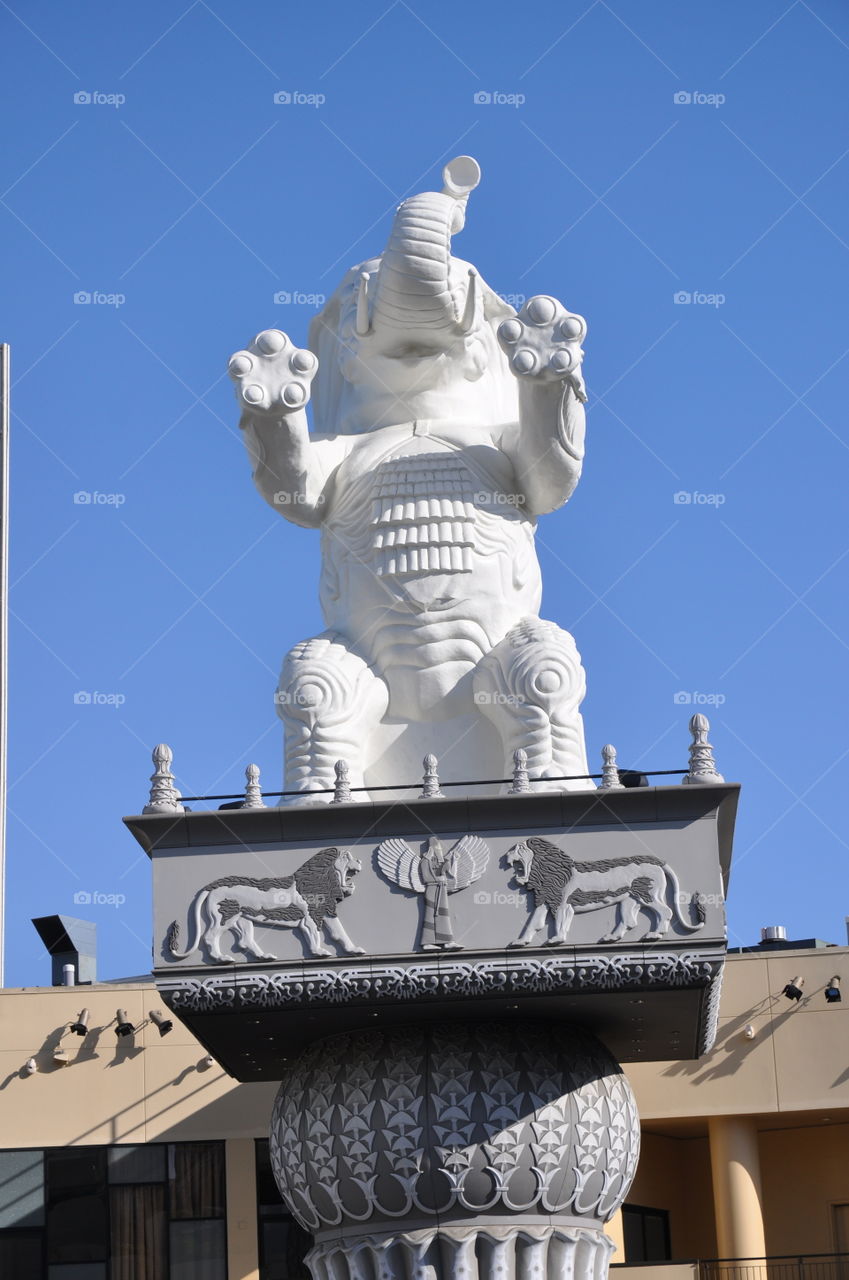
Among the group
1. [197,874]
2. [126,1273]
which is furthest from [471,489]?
[126,1273]

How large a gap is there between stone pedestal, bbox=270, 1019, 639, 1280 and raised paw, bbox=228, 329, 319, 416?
423 cm

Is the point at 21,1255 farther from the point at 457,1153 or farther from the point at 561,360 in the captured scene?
the point at 561,360

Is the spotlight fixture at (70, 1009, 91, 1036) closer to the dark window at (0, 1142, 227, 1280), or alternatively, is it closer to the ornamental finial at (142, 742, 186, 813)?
the dark window at (0, 1142, 227, 1280)

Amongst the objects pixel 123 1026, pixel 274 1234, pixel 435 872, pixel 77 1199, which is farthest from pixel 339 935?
pixel 77 1199

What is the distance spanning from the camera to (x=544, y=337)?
1369 cm

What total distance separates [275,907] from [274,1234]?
11.1m

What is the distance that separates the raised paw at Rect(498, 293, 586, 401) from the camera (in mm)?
13664

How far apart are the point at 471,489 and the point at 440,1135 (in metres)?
4.39

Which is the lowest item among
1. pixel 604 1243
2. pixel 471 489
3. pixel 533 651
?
pixel 604 1243

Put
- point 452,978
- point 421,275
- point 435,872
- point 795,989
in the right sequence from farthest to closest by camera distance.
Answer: point 795,989, point 421,275, point 435,872, point 452,978

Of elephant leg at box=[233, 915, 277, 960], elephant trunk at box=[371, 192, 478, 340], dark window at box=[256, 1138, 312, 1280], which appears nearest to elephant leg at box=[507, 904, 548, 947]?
elephant leg at box=[233, 915, 277, 960]

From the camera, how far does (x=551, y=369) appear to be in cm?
1370

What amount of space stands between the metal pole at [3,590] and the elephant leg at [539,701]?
1054 cm

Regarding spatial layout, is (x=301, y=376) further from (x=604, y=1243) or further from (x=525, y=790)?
(x=604, y=1243)
